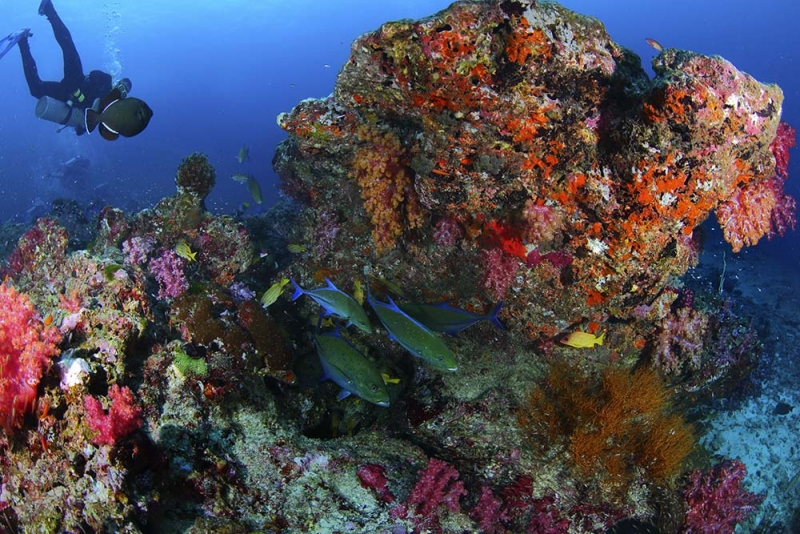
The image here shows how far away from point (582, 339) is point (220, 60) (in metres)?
114

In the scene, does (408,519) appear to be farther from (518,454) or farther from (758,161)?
(758,161)

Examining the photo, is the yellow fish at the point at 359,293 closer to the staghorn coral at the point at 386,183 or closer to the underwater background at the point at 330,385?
the underwater background at the point at 330,385

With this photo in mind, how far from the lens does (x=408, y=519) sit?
3.02 meters

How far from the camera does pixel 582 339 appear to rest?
4.39m

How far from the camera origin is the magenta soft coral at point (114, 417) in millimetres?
2713

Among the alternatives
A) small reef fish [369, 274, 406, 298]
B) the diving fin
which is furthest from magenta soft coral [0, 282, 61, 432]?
the diving fin

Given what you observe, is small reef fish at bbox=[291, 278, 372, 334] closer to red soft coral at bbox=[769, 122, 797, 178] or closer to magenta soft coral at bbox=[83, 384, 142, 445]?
magenta soft coral at bbox=[83, 384, 142, 445]

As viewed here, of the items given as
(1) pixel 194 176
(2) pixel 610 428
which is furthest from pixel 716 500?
(1) pixel 194 176

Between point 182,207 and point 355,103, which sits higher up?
point 355,103

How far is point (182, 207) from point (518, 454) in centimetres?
553

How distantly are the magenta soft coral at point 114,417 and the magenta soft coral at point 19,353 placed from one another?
→ 15.8 inches

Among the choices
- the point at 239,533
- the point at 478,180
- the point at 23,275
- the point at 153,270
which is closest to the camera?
the point at 239,533

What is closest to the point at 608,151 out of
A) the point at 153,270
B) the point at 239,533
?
the point at 239,533

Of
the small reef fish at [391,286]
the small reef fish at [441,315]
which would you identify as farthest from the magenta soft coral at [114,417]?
the small reef fish at [391,286]
